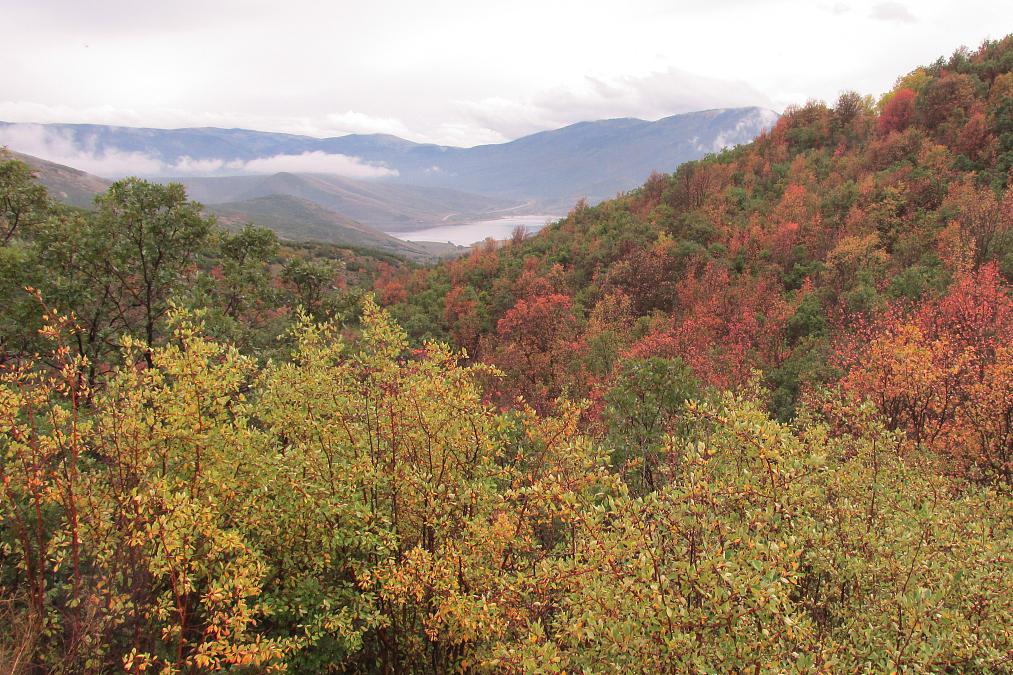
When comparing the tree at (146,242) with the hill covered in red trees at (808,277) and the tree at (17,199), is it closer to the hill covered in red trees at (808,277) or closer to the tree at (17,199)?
the tree at (17,199)

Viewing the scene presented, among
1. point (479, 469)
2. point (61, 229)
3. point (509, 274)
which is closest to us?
point (479, 469)

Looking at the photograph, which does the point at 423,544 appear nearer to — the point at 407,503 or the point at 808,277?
the point at 407,503

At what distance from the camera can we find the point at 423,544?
10.4m

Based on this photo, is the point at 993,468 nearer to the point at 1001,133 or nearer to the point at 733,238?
the point at 733,238

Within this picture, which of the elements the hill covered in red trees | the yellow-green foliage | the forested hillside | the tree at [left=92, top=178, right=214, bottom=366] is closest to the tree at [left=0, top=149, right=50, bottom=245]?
the forested hillside

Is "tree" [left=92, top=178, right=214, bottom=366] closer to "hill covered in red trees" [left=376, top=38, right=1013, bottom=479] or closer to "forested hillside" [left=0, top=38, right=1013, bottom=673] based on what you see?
"forested hillside" [left=0, top=38, right=1013, bottom=673]

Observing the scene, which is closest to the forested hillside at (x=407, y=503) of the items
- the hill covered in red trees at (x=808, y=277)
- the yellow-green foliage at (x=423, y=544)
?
the yellow-green foliage at (x=423, y=544)

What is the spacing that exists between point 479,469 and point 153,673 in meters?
6.57

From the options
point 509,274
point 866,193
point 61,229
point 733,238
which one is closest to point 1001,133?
point 866,193

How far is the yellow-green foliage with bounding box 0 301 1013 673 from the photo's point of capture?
702cm

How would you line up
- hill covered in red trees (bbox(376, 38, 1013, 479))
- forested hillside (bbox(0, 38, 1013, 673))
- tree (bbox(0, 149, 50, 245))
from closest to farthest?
forested hillside (bbox(0, 38, 1013, 673))
tree (bbox(0, 149, 50, 245))
hill covered in red trees (bbox(376, 38, 1013, 479))

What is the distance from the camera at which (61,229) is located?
64.0ft

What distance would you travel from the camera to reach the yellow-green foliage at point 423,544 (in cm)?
702

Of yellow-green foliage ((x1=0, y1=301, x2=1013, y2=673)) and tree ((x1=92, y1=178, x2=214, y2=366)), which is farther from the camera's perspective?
tree ((x1=92, y1=178, x2=214, y2=366))
